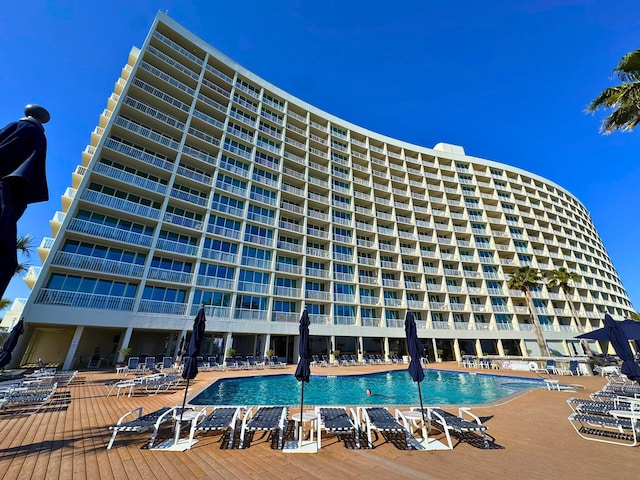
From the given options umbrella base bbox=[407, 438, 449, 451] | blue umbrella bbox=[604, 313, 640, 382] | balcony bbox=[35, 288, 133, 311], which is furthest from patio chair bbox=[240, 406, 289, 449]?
balcony bbox=[35, 288, 133, 311]

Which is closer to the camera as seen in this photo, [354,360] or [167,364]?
[167,364]

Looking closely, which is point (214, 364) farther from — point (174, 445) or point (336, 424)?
point (336, 424)

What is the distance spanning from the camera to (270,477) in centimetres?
363

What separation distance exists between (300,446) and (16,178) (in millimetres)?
5350

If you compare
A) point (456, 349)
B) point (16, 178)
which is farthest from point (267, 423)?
point (456, 349)

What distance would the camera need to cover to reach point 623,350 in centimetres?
684

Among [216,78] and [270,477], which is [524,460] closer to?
[270,477]

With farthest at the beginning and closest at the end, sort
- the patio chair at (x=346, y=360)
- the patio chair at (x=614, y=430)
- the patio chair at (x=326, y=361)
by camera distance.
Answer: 1. the patio chair at (x=346, y=360)
2. the patio chair at (x=326, y=361)
3. the patio chair at (x=614, y=430)

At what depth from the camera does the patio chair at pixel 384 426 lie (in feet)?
15.4

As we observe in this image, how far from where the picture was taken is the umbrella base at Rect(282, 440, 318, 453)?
4457 mm

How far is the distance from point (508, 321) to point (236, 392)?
31709 millimetres

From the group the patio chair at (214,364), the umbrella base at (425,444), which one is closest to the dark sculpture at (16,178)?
the umbrella base at (425,444)

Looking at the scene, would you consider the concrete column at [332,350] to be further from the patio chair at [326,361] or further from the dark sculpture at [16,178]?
the dark sculpture at [16,178]

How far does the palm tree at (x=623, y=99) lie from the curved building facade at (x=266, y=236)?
19.5 m
